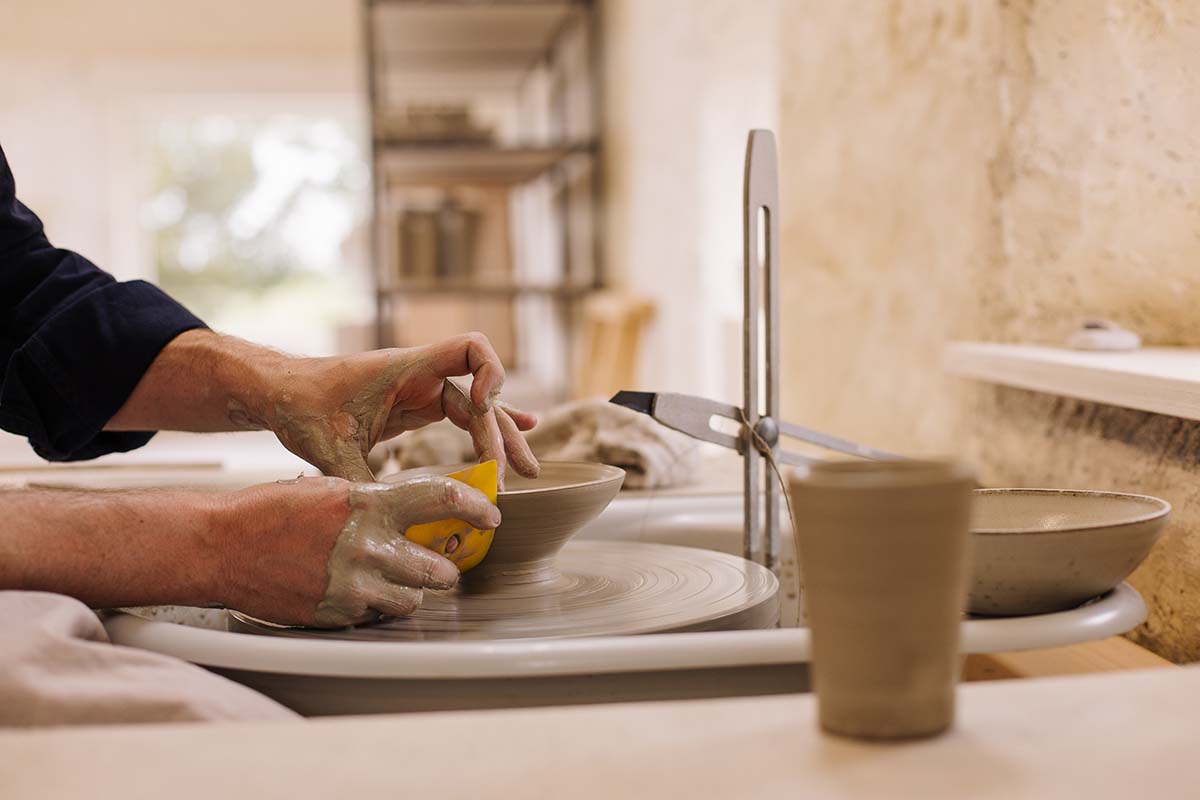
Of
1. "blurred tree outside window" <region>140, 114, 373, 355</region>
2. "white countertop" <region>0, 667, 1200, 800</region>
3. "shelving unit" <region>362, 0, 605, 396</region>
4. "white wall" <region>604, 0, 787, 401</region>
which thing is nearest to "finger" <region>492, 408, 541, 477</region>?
"white countertop" <region>0, 667, 1200, 800</region>

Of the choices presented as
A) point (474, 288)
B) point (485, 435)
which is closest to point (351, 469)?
point (485, 435)

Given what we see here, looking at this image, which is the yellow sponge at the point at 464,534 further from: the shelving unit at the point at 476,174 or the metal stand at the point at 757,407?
the shelving unit at the point at 476,174

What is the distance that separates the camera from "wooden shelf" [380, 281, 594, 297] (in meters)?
3.80

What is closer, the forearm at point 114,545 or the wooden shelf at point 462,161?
the forearm at point 114,545

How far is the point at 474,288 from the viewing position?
3.87 meters

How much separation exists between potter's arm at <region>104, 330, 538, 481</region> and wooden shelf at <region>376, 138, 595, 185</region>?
2.85 m

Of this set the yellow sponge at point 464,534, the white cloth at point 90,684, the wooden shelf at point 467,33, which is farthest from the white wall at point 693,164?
the white cloth at point 90,684

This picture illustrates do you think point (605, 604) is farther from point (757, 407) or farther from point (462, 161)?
point (462, 161)

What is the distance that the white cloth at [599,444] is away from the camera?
1.23 metres

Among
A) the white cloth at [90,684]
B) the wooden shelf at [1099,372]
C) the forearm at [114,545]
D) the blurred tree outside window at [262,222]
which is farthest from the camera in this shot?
the blurred tree outside window at [262,222]

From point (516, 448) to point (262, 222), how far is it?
635cm

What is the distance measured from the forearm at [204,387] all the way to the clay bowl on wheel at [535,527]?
27 centimetres

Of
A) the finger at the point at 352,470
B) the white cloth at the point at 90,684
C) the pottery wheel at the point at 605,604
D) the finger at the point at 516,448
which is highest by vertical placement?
the finger at the point at 516,448

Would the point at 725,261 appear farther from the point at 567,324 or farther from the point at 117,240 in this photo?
the point at 117,240
